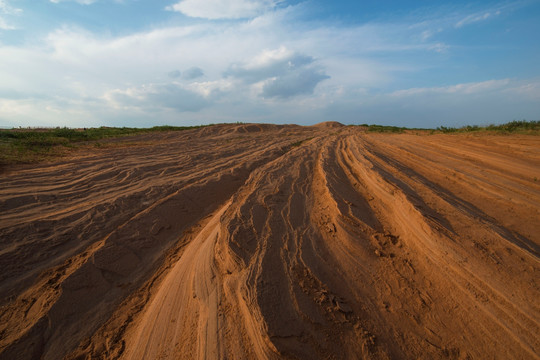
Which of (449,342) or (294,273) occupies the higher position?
(294,273)

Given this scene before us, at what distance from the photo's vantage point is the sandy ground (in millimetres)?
2311

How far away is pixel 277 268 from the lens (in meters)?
3.09

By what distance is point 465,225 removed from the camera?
3742mm

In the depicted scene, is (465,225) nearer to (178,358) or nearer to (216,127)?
(178,358)

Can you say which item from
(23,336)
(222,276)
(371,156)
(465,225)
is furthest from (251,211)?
(371,156)

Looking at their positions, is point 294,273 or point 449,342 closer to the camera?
point 449,342

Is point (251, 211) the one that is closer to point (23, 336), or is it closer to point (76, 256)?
point (76, 256)

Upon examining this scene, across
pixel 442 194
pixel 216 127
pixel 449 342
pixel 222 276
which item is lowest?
pixel 449 342

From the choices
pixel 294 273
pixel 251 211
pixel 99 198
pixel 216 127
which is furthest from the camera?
pixel 216 127

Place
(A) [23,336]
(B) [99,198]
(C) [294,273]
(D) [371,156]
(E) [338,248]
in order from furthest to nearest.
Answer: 1. (D) [371,156]
2. (B) [99,198]
3. (E) [338,248]
4. (C) [294,273]
5. (A) [23,336]

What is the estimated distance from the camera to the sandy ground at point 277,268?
2.31 meters

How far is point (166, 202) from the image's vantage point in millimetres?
5457

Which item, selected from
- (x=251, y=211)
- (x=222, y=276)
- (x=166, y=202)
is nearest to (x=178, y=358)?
(x=222, y=276)

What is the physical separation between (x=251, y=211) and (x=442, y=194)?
157 inches
